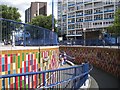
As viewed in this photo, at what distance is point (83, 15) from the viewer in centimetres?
8438

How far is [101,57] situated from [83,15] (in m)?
62.9

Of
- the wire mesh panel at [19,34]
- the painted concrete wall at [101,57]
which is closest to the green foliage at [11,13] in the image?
the painted concrete wall at [101,57]

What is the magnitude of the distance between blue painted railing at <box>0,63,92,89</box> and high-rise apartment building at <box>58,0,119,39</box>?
60.9 metres

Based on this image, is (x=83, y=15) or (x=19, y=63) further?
(x=83, y=15)

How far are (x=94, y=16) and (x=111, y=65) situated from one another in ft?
204

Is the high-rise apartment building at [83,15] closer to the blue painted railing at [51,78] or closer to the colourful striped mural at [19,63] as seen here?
the colourful striped mural at [19,63]

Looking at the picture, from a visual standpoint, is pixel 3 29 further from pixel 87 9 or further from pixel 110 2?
pixel 87 9

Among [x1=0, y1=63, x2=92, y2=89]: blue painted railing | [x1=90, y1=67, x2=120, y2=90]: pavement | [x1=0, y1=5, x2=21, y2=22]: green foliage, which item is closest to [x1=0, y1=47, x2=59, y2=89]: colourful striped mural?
[x1=0, y1=63, x2=92, y2=89]: blue painted railing

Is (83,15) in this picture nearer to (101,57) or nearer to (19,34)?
(101,57)

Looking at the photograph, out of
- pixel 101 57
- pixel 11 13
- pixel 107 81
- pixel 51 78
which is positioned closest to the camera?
pixel 51 78

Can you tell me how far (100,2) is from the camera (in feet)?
256

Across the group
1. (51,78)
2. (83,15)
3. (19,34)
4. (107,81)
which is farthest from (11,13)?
(83,15)

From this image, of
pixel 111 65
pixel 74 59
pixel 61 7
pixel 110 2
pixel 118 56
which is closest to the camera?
pixel 118 56

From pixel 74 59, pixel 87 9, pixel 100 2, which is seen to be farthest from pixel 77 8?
pixel 74 59
